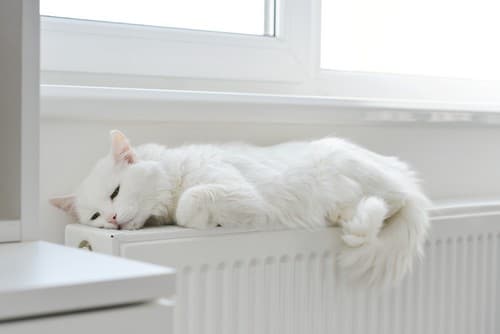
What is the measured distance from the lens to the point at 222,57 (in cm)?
153

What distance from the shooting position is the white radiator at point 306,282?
1105mm

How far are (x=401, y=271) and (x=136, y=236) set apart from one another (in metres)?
0.46

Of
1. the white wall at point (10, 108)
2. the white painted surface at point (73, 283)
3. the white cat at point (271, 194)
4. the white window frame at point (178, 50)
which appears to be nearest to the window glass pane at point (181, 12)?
the white window frame at point (178, 50)

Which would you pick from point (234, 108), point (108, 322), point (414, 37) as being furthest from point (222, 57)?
point (108, 322)

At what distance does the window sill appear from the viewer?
1199 millimetres

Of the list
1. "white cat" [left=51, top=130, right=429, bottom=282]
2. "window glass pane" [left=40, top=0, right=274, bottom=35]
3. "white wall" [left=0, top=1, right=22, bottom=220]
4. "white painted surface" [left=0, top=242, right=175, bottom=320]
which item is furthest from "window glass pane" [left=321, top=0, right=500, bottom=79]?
"white painted surface" [left=0, top=242, right=175, bottom=320]

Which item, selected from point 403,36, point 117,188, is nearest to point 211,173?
point 117,188

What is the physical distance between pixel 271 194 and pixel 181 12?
1.62 feet

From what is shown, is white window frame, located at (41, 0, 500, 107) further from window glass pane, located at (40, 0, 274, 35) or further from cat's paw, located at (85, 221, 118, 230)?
cat's paw, located at (85, 221, 118, 230)

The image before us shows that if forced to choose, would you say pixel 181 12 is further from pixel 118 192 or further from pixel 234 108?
pixel 118 192

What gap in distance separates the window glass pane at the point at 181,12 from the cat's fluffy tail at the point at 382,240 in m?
0.51

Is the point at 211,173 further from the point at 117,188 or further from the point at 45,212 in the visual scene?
the point at 45,212

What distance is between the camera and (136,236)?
41.9 inches

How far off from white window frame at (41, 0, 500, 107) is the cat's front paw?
0.36 meters
